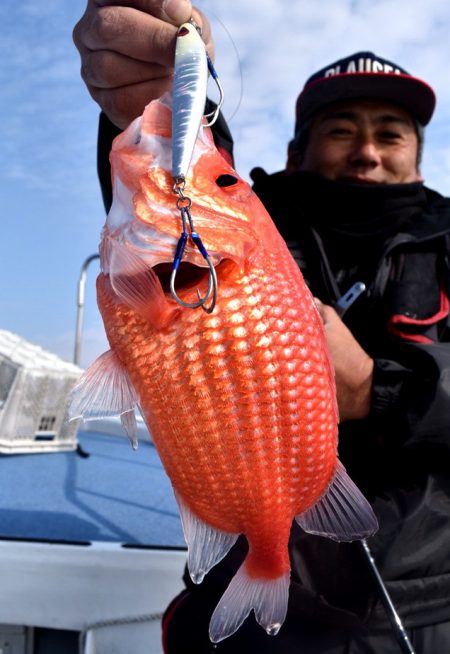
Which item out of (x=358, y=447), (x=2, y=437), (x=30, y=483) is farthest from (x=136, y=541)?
(x=2, y=437)

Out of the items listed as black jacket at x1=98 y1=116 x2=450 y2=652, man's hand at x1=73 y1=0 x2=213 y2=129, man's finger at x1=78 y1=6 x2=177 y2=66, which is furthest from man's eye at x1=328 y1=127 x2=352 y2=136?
man's finger at x1=78 y1=6 x2=177 y2=66

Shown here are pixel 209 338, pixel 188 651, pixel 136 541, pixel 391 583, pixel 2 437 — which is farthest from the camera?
pixel 2 437

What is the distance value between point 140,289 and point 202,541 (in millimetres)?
519

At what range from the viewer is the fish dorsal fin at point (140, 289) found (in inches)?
39.3

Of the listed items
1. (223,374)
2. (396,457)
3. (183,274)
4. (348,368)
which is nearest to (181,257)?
(183,274)

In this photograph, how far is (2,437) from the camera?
5512mm

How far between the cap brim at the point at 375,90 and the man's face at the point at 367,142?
0.18 ft

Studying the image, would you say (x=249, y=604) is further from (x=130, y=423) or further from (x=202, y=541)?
(x=130, y=423)

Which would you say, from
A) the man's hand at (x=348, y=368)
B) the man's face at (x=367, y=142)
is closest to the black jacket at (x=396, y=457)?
the man's hand at (x=348, y=368)

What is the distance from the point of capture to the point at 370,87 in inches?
97.9

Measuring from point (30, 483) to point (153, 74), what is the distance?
160 inches

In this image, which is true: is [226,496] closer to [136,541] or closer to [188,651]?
[188,651]

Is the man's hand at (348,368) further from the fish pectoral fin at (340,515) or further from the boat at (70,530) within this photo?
the boat at (70,530)

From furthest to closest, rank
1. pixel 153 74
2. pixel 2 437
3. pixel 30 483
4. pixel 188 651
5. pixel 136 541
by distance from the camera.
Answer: pixel 2 437, pixel 30 483, pixel 136 541, pixel 188 651, pixel 153 74
